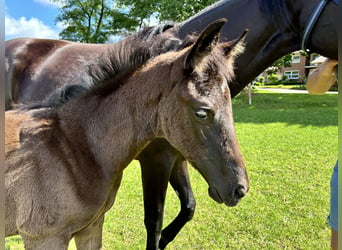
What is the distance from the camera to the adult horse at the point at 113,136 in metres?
1.50

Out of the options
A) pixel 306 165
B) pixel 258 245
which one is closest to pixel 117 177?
pixel 258 245

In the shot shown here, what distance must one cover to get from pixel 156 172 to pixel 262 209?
2.05 metres

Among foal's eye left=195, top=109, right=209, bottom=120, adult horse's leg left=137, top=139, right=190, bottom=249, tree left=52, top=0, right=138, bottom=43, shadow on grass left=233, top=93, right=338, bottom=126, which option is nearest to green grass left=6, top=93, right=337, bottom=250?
adult horse's leg left=137, top=139, right=190, bottom=249

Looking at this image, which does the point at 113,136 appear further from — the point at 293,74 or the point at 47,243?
the point at 293,74

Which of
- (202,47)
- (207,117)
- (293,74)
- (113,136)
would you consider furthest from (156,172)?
(293,74)

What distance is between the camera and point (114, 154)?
66.5 inches

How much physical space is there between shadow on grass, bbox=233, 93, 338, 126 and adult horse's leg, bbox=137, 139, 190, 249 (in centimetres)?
782

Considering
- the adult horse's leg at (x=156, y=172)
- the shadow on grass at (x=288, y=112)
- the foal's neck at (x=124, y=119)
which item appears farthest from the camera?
the shadow on grass at (x=288, y=112)

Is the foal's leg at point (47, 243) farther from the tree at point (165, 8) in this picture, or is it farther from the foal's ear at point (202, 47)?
the tree at point (165, 8)

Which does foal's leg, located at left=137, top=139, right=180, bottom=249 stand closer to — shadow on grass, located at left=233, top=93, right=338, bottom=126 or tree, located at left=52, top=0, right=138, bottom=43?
shadow on grass, located at left=233, top=93, right=338, bottom=126

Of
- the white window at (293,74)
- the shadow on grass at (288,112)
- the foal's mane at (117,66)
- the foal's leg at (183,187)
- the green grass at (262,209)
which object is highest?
the foal's mane at (117,66)

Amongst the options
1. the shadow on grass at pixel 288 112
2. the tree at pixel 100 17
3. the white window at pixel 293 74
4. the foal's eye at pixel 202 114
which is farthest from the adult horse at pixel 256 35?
the white window at pixel 293 74

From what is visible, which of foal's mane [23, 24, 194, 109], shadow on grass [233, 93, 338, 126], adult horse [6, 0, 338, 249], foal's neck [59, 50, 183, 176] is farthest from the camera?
shadow on grass [233, 93, 338, 126]

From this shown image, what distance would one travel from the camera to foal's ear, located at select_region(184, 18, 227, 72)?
1426mm
